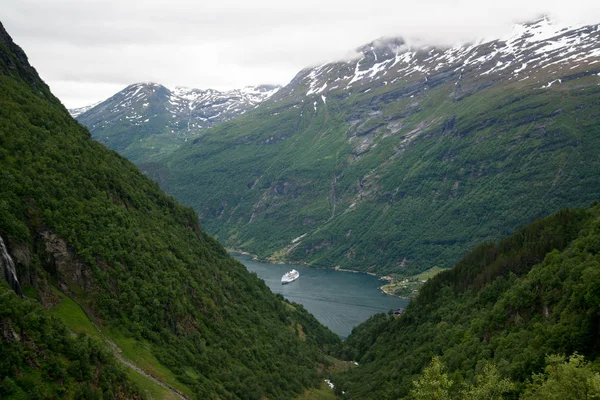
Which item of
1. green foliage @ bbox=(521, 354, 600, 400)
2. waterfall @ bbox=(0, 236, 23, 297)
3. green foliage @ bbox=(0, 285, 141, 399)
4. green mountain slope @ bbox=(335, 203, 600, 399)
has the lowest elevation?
green mountain slope @ bbox=(335, 203, 600, 399)

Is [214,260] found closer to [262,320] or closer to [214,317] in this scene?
[262,320]

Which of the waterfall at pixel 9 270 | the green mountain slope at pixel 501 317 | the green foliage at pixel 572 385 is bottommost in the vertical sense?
the green mountain slope at pixel 501 317

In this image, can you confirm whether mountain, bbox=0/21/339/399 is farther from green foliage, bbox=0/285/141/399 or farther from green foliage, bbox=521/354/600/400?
green foliage, bbox=521/354/600/400

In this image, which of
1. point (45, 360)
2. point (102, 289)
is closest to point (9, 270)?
point (45, 360)

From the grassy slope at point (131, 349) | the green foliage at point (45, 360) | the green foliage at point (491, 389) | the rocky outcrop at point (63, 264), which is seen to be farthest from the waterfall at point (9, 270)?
the green foliage at point (491, 389)

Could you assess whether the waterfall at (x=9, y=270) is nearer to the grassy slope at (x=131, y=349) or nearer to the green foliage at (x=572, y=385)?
the grassy slope at (x=131, y=349)

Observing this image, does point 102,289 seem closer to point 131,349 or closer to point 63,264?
point 63,264

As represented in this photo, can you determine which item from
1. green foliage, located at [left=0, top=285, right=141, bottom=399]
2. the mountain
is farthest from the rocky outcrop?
green foliage, located at [left=0, top=285, right=141, bottom=399]
